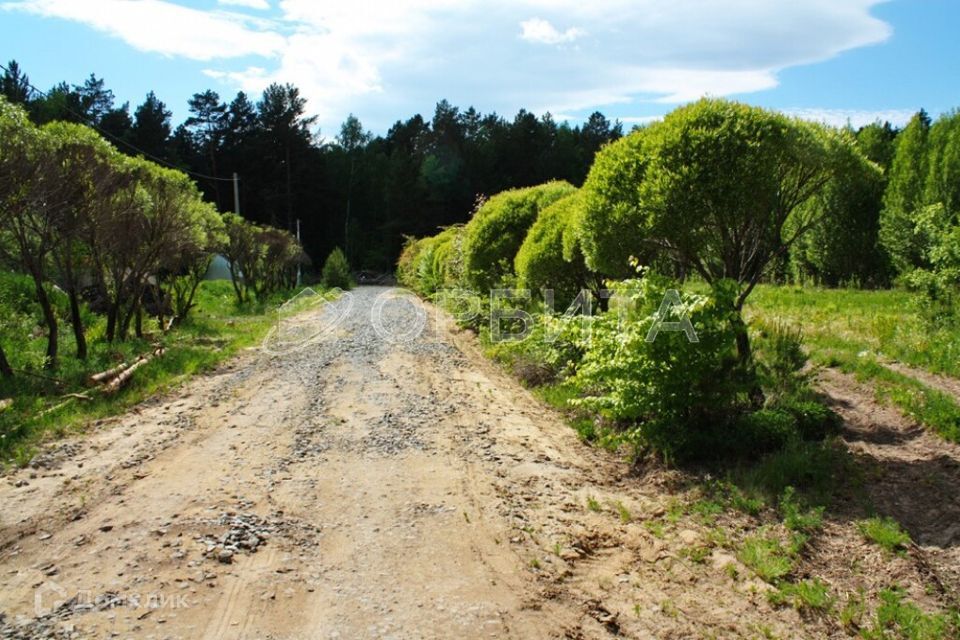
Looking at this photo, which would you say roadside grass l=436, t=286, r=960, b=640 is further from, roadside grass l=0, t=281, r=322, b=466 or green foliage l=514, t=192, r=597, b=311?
roadside grass l=0, t=281, r=322, b=466

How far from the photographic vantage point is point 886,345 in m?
8.57

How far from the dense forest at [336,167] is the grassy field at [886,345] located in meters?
46.5

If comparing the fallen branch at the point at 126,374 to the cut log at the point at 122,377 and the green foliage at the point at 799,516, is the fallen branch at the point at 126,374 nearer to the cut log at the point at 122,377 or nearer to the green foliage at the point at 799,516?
the cut log at the point at 122,377

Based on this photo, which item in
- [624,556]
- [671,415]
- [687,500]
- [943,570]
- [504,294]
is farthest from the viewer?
[504,294]

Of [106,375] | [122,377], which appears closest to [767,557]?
[122,377]

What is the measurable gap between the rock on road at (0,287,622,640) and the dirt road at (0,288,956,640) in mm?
15

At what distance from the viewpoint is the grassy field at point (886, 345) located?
6.25 m

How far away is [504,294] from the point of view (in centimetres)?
1405

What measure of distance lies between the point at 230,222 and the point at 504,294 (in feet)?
52.5

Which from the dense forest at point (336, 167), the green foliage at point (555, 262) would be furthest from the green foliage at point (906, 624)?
the dense forest at point (336, 167)

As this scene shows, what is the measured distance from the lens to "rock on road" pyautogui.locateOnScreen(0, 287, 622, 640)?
355 cm

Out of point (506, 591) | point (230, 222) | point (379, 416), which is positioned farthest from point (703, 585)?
point (230, 222)

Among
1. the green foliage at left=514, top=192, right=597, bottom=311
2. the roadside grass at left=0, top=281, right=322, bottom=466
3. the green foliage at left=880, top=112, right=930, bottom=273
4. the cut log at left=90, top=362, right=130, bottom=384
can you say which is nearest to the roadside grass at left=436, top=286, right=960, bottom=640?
the green foliage at left=514, top=192, right=597, bottom=311

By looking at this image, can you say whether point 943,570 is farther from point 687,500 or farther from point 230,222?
point 230,222
